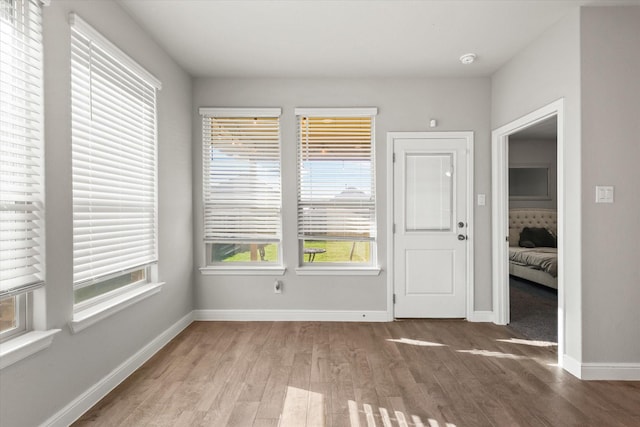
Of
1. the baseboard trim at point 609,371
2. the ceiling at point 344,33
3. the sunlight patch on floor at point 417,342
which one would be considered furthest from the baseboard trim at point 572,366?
the ceiling at point 344,33

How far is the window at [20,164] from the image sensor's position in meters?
1.70

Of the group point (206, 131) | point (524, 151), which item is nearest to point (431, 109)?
point (206, 131)

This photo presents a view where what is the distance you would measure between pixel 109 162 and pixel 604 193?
11.6 ft

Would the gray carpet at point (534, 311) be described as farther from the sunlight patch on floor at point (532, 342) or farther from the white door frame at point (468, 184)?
the white door frame at point (468, 184)

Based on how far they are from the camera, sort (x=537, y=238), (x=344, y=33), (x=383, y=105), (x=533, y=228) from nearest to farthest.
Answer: (x=344, y=33) → (x=383, y=105) → (x=537, y=238) → (x=533, y=228)

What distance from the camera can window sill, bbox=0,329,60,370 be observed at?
64.1 inches

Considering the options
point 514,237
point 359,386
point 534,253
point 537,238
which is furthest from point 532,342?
point 514,237

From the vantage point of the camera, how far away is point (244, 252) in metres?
4.07

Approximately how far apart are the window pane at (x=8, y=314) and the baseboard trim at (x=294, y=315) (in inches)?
89.4

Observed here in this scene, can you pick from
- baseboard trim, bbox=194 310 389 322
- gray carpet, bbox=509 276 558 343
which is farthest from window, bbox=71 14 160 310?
gray carpet, bbox=509 276 558 343

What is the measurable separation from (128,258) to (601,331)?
354 cm

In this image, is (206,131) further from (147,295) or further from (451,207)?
(451,207)

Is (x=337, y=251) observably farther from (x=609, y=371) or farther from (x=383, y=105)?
(x=609, y=371)

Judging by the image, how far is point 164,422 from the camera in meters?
2.08
